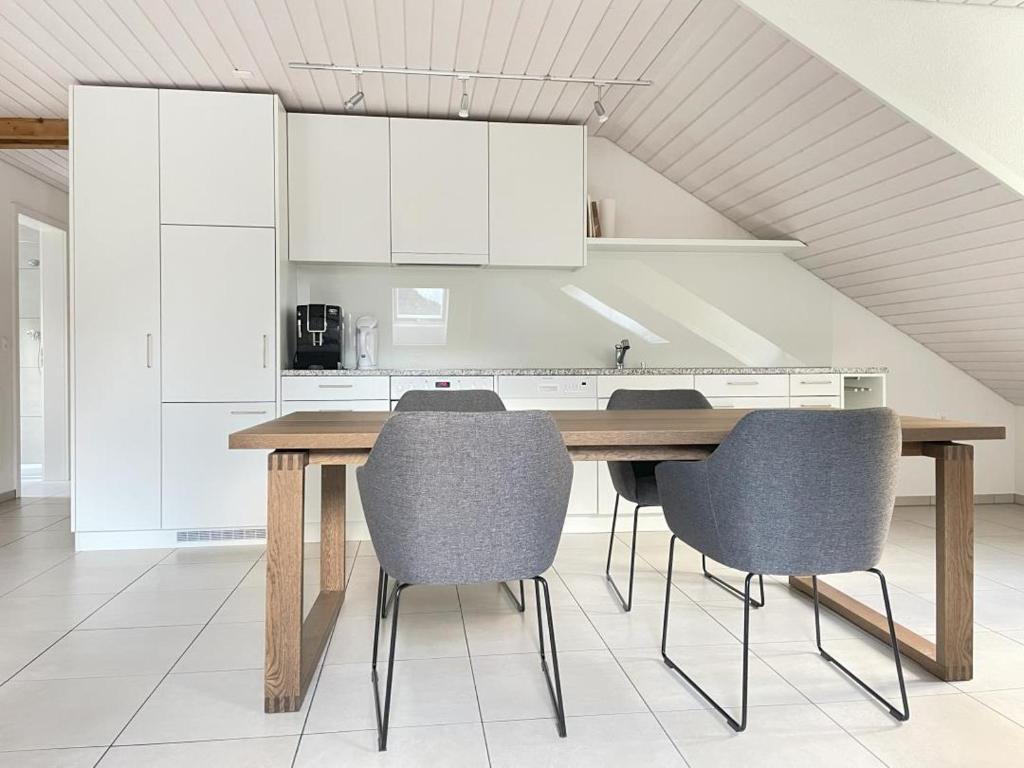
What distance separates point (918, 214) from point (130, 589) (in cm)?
398

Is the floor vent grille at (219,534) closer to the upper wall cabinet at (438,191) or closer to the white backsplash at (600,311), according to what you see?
the white backsplash at (600,311)

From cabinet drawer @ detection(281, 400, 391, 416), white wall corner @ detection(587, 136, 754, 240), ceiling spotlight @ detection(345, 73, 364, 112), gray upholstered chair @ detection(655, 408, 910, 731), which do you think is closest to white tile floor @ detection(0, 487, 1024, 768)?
gray upholstered chair @ detection(655, 408, 910, 731)

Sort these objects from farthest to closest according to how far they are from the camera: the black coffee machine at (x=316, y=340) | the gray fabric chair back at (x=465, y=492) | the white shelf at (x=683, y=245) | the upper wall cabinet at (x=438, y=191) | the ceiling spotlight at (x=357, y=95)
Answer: the white shelf at (x=683, y=245) → the upper wall cabinet at (x=438, y=191) → the black coffee machine at (x=316, y=340) → the ceiling spotlight at (x=357, y=95) → the gray fabric chair back at (x=465, y=492)

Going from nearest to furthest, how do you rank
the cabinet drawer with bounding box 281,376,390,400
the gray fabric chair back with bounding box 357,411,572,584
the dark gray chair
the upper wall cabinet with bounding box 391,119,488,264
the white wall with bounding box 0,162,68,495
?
the gray fabric chair back with bounding box 357,411,572,584 → the dark gray chair → the cabinet drawer with bounding box 281,376,390,400 → the upper wall cabinet with bounding box 391,119,488,264 → the white wall with bounding box 0,162,68,495

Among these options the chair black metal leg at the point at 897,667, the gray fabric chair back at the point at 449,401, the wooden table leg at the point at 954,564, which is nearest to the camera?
the chair black metal leg at the point at 897,667

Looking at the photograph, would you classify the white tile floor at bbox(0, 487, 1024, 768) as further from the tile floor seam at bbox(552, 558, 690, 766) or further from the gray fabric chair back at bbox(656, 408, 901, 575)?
the gray fabric chair back at bbox(656, 408, 901, 575)

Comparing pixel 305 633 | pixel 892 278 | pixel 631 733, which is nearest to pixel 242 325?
pixel 305 633

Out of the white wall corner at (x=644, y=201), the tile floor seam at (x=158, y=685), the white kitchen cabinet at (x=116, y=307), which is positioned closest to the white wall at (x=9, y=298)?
the white kitchen cabinet at (x=116, y=307)

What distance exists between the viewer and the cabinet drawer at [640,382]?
384 centimetres

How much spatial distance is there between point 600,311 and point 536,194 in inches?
36.2

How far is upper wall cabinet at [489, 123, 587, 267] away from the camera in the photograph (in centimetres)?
395

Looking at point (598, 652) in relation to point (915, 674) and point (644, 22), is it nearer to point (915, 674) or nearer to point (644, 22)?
point (915, 674)

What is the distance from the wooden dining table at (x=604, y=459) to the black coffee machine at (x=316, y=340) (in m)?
1.44

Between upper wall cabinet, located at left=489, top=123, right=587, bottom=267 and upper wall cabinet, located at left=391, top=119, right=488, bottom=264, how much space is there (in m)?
0.08
